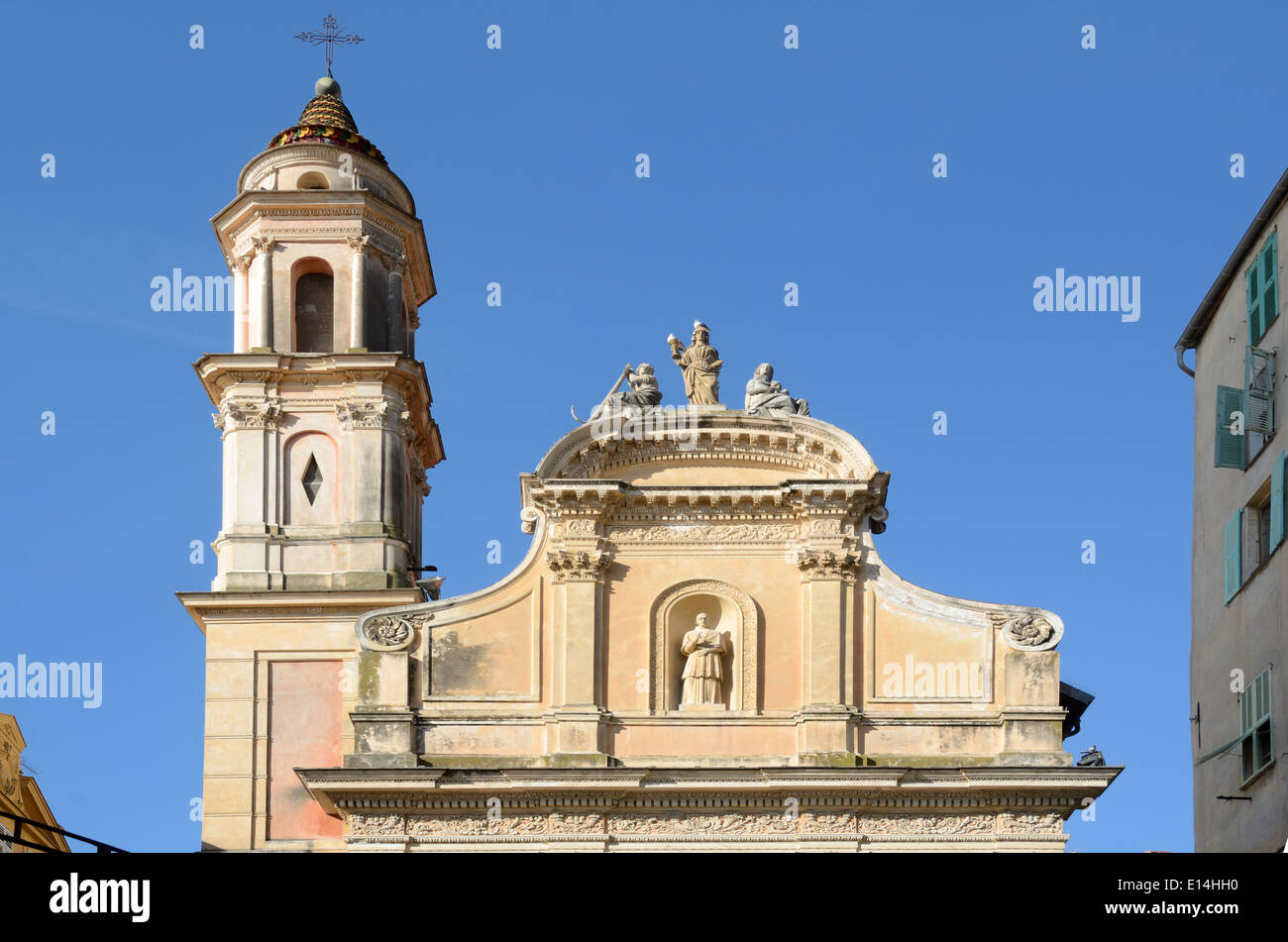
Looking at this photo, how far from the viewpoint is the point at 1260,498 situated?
33.1 metres

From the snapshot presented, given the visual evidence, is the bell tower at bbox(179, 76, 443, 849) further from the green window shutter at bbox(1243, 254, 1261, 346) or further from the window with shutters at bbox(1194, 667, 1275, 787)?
the green window shutter at bbox(1243, 254, 1261, 346)

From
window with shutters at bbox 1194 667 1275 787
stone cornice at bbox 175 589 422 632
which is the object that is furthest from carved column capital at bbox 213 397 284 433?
window with shutters at bbox 1194 667 1275 787

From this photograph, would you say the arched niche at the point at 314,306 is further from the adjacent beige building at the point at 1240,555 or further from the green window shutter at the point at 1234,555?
the green window shutter at the point at 1234,555

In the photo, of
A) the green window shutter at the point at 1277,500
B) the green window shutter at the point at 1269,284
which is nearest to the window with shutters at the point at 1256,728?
the green window shutter at the point at 1277,500

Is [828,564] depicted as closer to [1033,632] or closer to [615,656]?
[1033,632]

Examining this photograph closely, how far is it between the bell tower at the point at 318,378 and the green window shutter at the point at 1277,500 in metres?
14.1

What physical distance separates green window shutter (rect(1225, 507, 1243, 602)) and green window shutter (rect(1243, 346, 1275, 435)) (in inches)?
60.9

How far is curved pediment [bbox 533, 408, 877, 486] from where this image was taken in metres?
37.5

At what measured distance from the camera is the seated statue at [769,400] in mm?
38188

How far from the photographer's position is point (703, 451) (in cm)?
3788

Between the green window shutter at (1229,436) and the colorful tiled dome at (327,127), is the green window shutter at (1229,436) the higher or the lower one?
the lower one

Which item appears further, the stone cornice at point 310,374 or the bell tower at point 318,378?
the stone cornice at point 310,374
